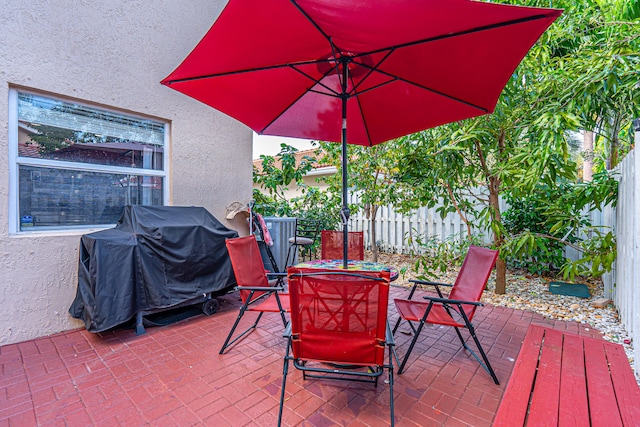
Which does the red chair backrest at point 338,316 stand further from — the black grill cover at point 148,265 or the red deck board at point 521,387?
the black grill cover at point 148,265

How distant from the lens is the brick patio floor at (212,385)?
2061mm

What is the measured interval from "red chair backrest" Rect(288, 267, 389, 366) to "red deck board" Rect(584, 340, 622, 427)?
127cm

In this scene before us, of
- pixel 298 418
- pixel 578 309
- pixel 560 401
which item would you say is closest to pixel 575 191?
pixel 578 309

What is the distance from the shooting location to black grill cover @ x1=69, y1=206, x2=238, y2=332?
3.08m

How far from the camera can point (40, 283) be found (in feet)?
10.8

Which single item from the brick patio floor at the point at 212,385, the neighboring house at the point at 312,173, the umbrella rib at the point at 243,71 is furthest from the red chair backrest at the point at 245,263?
the neighboring house at the point at 312,173

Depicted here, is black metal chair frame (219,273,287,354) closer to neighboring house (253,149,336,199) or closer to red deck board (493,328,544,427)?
red deck board (493,328,544,427)

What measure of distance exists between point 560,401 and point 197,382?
260 cm

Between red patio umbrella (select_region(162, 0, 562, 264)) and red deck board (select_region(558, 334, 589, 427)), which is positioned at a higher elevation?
red patio umbrella (select_region(162, 0, 562, 264))

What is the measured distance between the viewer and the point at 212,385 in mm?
2412

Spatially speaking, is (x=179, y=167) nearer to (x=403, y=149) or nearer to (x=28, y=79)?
(x=28, y=79)

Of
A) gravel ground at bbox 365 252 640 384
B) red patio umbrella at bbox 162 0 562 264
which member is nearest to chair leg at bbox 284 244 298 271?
gravel ground at bbox 365 252 640 384

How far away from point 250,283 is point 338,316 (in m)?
1.60

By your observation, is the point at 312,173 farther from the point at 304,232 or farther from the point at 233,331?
the point at 233,331
